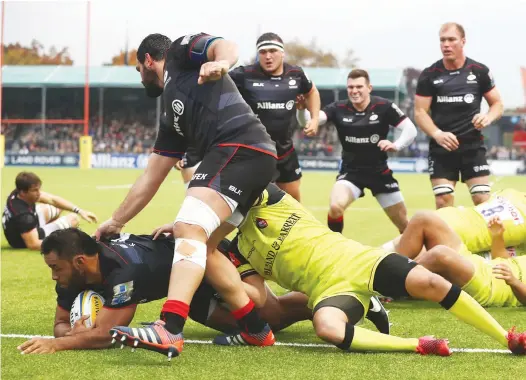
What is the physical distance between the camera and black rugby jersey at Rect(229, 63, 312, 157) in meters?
10.8

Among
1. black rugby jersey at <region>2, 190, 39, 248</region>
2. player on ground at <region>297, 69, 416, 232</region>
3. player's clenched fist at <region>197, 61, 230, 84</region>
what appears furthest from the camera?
black rugby jersey at <region>2, 190, 39, 248</region>

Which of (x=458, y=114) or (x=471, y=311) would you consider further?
(x=458, y=114)

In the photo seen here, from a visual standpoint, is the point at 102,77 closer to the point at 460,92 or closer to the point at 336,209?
the point at 336,209

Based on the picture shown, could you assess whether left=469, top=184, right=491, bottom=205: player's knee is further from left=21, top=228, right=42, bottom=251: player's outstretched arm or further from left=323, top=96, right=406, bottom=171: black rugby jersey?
left=21, top=228, right=42, bottom=251: player's outstretched arm

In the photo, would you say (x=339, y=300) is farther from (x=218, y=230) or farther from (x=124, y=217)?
(x=124, y=217)

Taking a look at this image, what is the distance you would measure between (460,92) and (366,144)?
1.37 m

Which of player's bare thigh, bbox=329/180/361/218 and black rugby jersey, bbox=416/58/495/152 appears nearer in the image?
black rugby jersey, bbox=416/58/495/152

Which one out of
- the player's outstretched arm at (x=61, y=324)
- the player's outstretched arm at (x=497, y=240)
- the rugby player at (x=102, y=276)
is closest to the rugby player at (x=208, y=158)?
the rugby player at (x=102, y=276)

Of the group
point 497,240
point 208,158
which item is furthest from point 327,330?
point 497,240

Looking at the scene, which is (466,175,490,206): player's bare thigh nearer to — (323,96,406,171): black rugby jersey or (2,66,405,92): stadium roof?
(323,96,406,171): black rugby jersey

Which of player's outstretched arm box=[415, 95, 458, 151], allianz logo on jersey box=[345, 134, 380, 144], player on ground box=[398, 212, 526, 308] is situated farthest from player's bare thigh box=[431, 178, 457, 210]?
player on ground box=[398, 212, 526, 308]

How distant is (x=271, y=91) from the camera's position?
1085cm

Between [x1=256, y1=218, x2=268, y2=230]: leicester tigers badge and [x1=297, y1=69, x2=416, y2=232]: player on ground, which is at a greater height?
A: [x1=256, y1=218, x2=268, y2=230]: leicester tigers badge

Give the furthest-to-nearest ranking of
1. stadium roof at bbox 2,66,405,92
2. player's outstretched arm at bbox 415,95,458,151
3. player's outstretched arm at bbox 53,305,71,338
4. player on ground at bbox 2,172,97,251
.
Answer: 1. stadium roof at bbox 2,66,405,92
2. player on ground at bbox 2,172,97,251
3. player's outstretched arm at bbox 415,95,458,151
4. player's outstretched arm at bbox 53,305,71,338
